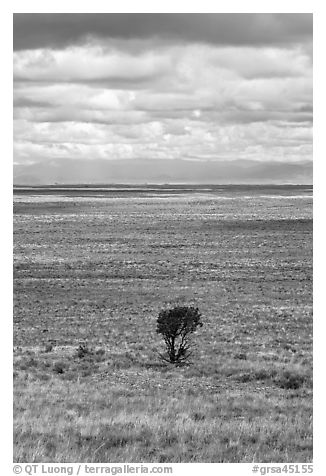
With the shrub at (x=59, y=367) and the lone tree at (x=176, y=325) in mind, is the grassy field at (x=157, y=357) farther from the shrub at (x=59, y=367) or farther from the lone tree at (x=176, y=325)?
the lone tree at (x=176, y=325)

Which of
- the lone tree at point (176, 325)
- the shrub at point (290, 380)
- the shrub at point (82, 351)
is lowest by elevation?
→ the shrub at point (290, 380)

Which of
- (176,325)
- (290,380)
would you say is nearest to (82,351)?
(176,325)

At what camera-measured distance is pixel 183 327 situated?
1595 cm

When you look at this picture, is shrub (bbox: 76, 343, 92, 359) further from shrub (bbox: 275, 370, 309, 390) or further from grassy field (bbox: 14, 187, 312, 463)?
shrub (bbox: 275, 370, 309, 390)

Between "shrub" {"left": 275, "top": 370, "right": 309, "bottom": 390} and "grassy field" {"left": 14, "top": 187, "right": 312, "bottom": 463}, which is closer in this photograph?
"grassy field" {"left": 14, "top": 187, "right": 312, "bottom": 463}

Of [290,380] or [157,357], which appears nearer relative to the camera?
[290,380]

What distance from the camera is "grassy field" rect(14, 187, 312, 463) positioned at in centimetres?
899

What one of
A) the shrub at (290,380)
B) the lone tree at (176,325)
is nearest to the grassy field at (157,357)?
the shrub at (290,380)

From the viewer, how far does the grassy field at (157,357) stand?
8.99 m

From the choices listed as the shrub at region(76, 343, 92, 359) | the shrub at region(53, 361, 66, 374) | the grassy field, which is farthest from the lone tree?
the shrub at region(53, 361, 66, 374)

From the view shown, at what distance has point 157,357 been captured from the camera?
1625 cm

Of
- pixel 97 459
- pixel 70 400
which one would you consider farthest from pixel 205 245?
pixel 97 459

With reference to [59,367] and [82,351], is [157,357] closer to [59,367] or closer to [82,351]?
[82,351]
